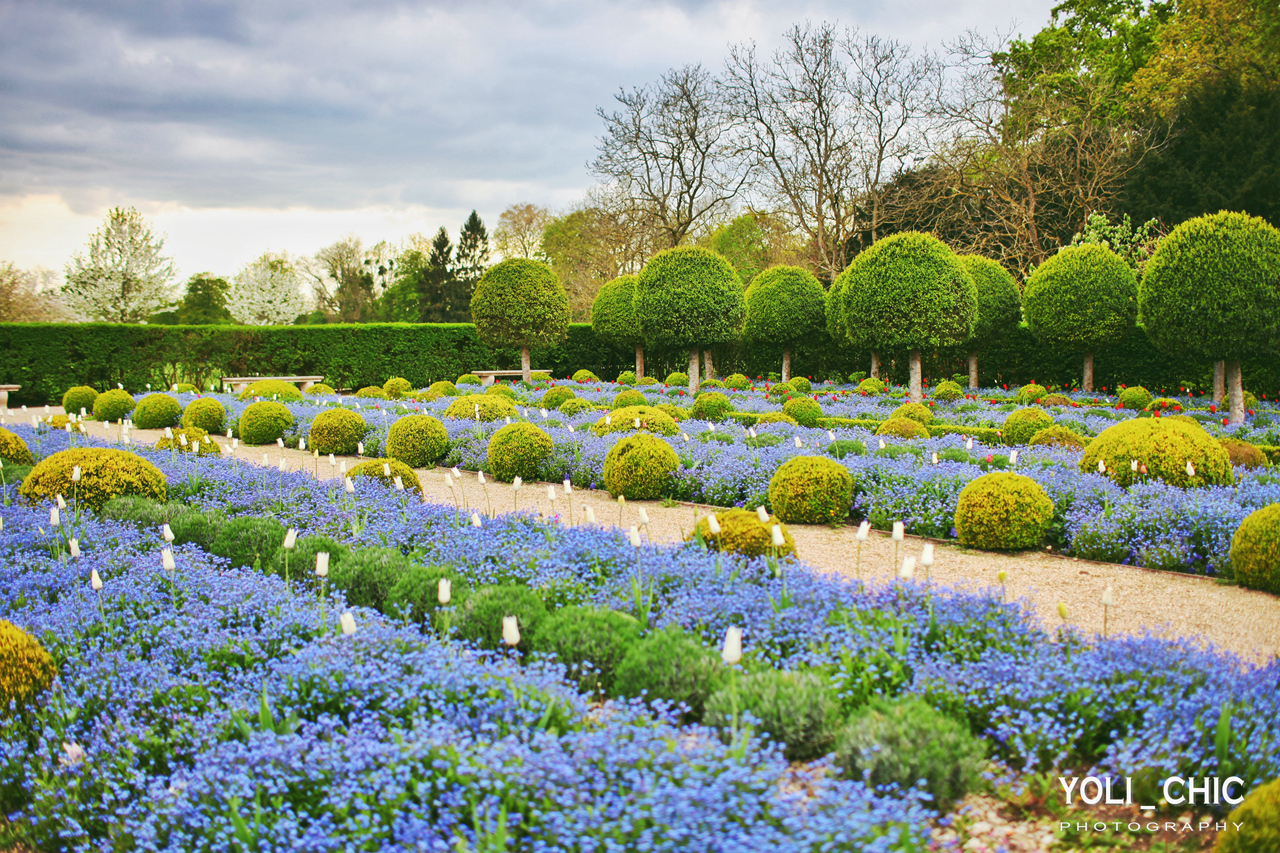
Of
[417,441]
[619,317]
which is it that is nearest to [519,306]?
[619,317]

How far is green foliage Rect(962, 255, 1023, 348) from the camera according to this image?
17.6 m

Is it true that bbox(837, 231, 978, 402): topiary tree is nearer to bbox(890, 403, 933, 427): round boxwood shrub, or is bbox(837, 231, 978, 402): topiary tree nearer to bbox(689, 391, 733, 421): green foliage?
bbox(890, 403, 933, 427): round boxwood shrub

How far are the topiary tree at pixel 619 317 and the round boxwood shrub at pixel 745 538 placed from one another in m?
18.3

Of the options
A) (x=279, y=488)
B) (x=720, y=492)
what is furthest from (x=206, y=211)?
(x=720, y=492)

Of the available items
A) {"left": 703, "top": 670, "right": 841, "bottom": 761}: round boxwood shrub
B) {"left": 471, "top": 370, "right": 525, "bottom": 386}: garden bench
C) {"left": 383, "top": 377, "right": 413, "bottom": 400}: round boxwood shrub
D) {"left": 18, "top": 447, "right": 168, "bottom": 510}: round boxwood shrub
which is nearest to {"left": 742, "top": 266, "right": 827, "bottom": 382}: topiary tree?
{"left": 471, "top": 370, "right": 525, "bottom": 386}: garden bench

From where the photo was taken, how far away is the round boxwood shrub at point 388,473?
7152 millimetres

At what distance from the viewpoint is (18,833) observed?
2.54m

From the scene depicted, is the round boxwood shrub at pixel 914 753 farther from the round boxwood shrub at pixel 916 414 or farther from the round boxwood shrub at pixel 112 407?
the round boxwood shrub at pixel 112 407

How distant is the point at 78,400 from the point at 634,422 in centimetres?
1410

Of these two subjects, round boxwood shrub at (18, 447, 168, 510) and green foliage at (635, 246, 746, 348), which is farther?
green foliage at (635, 246, 746, 348)

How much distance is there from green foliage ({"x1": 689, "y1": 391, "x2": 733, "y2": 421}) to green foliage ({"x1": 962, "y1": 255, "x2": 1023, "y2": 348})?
8.41 meters

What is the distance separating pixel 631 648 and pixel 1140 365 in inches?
707

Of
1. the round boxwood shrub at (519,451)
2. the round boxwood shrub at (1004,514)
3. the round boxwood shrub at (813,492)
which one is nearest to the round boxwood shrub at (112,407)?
the round boxwood shrub at (519,451)

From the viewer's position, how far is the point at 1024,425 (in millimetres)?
9641
